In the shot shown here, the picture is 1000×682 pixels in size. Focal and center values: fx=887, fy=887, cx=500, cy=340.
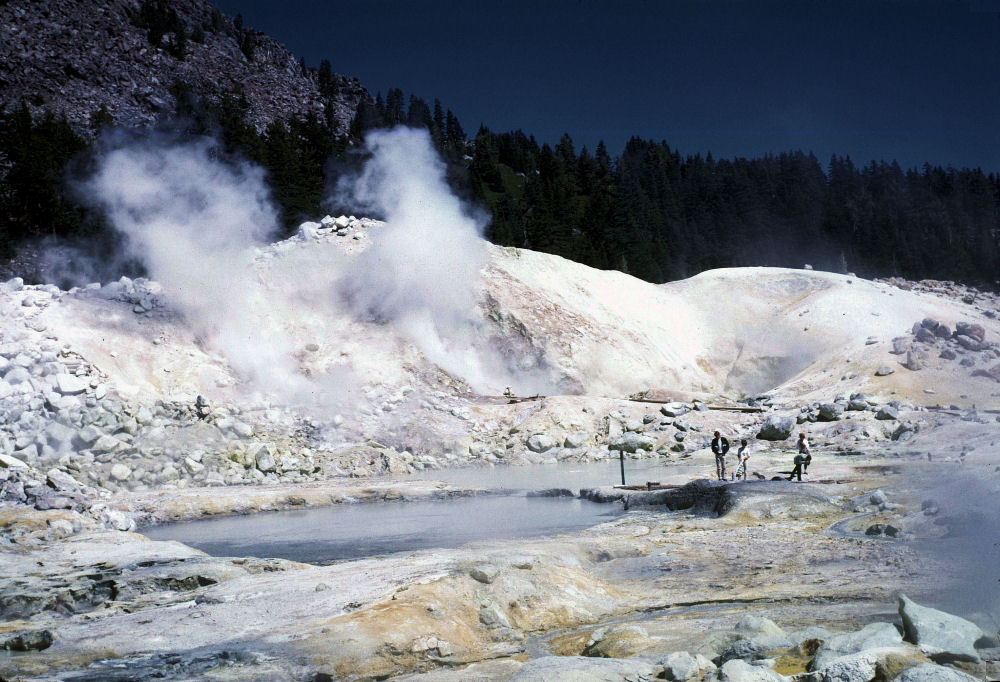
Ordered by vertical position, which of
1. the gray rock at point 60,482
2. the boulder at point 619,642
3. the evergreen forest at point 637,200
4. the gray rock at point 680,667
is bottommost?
the boulder at point 619,642

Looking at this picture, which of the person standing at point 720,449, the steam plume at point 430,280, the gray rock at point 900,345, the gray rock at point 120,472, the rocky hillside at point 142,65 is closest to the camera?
the person standing at point 720,449

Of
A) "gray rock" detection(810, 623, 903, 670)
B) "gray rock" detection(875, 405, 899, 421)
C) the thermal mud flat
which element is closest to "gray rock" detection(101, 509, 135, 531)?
the thermal mud flat

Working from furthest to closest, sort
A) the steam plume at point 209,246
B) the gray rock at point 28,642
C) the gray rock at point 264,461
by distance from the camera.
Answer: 1. the steam plume at point 209,246
2. the gray rock at point 264,461
3. the gray rock at point 28,642

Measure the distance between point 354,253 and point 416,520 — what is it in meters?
27.6

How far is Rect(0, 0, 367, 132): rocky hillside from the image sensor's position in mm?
111750

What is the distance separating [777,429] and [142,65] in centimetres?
11895

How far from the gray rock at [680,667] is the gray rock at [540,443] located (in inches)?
1012

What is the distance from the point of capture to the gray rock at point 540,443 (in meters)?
33.1

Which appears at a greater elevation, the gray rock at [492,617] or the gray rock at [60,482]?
the gray rock at [60,482]

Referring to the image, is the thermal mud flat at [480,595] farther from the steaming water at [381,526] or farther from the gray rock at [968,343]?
the gray rock at [968,343]

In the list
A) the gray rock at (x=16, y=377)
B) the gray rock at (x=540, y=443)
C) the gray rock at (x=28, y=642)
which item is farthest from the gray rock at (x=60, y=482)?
the gray rock at (x=540, y=443)

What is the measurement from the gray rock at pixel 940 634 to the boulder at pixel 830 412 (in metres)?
25.9

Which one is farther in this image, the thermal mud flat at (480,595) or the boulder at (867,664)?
the thermal mud flat at (480,595)

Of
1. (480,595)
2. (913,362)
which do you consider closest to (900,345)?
(913,362)
